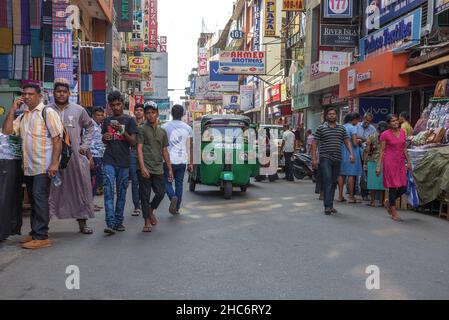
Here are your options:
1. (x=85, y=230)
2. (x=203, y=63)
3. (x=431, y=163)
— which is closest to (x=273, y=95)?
(x=431, y=163)

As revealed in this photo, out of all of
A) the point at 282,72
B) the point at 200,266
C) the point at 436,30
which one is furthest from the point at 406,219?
the point at 282,72

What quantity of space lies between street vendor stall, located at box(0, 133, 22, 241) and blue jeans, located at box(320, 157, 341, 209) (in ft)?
16.7

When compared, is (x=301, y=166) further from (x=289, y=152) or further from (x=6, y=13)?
(x=6, y=13)

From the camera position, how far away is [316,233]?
7.51m

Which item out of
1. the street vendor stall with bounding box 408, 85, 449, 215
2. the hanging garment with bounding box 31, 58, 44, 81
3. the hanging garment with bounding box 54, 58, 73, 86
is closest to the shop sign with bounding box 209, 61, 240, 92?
the hanging garment with bounding box 54, 58, 73, 86

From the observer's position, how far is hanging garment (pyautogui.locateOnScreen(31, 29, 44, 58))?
13234 mm

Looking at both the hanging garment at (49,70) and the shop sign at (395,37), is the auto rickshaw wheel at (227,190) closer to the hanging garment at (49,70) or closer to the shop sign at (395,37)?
the hanging garment at (49,70)

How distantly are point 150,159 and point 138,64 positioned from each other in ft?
108

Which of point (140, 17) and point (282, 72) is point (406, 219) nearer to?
point (282, 72)

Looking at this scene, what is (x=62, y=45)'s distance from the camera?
14320 mm

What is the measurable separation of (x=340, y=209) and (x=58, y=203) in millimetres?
5268

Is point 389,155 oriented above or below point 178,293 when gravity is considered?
above

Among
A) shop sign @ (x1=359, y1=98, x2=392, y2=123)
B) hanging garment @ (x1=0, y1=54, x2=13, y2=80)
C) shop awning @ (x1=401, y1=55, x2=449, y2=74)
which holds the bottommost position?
shop sign @ (x1=359, y1=98, x2=392, y2=123)

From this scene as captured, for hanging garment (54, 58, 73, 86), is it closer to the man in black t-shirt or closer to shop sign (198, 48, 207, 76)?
the man in black t-shirt
